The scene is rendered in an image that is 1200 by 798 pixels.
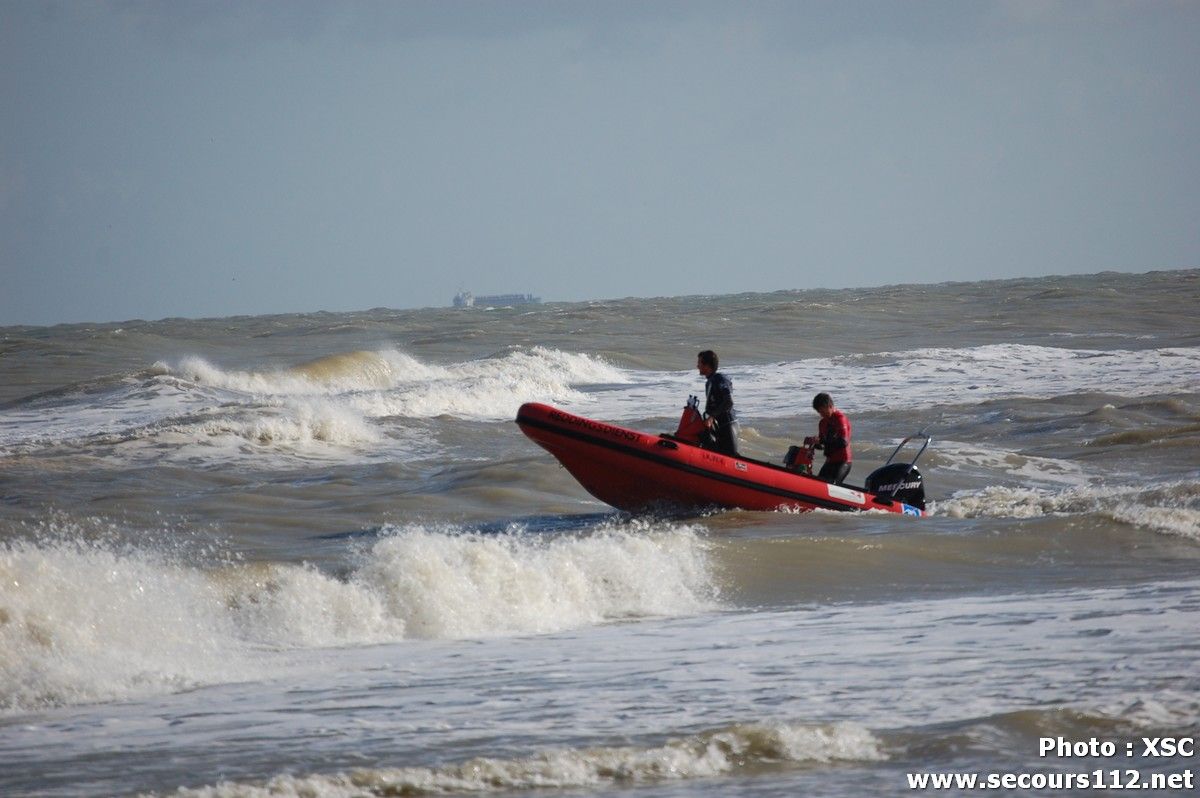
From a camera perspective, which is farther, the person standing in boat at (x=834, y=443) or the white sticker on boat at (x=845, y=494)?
the person standing in boat at (x=834, y=443)

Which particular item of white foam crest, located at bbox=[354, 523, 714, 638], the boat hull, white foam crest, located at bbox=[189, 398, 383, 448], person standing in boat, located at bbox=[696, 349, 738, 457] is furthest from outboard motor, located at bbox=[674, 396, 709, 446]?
white foam crest, located at bbox=[189, 398, 383, 448]

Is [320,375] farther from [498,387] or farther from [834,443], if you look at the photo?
[834,443]

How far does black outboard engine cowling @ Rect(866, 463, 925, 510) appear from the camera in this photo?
40.6 feet

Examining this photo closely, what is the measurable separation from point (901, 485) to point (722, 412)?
1.83 meters

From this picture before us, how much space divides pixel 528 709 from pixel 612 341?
3610cm

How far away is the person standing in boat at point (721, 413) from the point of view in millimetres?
11758

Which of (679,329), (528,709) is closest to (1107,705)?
(528,709)

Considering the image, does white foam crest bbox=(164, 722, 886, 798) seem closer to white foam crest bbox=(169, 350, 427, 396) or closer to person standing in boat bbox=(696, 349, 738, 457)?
person standing in boat bbox=(696, 349, 738, 457)

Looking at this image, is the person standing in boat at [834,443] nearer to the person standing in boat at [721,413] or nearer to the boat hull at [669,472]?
the boat hull at [669,472]

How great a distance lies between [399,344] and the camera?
42312 millimetres

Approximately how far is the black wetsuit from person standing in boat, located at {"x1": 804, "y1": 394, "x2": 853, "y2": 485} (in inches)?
25.3

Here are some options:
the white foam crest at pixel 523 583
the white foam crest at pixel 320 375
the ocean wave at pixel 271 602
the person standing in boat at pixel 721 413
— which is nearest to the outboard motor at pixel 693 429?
the person standing in boat at pixel 721 413

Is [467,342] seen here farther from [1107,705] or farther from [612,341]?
[1107,705]

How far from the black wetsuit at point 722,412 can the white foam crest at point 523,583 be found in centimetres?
225
